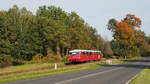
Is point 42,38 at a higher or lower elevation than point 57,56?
higher

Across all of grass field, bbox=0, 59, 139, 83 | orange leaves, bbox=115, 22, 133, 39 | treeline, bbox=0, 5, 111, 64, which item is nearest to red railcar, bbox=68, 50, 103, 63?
grass field, bbox=0, 59, 139, 83

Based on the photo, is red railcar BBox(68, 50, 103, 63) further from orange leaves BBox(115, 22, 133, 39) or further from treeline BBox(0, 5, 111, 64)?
orange leaves BBox(115, 22, 133, 39)

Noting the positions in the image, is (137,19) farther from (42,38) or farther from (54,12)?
(42,38)

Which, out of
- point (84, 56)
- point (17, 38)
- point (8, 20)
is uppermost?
point (8, 20)

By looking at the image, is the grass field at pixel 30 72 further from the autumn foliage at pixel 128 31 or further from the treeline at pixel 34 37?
the autumn foliage at pixel 128 31

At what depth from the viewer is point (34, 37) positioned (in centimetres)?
6475

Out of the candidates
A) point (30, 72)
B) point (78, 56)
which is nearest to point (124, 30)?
point (78, 56)

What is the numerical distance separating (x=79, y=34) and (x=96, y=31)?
107 ft

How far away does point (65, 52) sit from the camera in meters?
77.6

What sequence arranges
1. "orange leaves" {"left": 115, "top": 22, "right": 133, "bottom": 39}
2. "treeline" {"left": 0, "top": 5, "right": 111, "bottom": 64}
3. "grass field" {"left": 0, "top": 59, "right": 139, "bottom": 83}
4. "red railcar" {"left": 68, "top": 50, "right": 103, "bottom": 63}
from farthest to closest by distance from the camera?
"orange leaves" {"left": 115, "top": 22, "right": 133, "bottom": 39}
"treeline" {"left": 0, "top": 5, "right": 111, "bottom": 64}
"red railcar" {"left": 68, "top": 50, "right": 103, "bottom": 63}
"grass field" {"left": 0, "top": 59, "right": 139, "bottom": 83}

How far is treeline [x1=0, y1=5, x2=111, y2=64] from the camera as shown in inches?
2324

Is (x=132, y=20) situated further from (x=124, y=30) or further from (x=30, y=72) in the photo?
(x=30, y=72)

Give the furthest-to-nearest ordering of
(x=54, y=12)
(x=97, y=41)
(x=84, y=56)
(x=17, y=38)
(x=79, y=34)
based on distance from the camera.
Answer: (x=97, y=41) → (x=54, y=12) → (x=79, y=34) → (x=17, y=38) → (x=84, y=56)

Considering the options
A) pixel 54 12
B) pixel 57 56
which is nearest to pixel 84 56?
pixel 57 56
